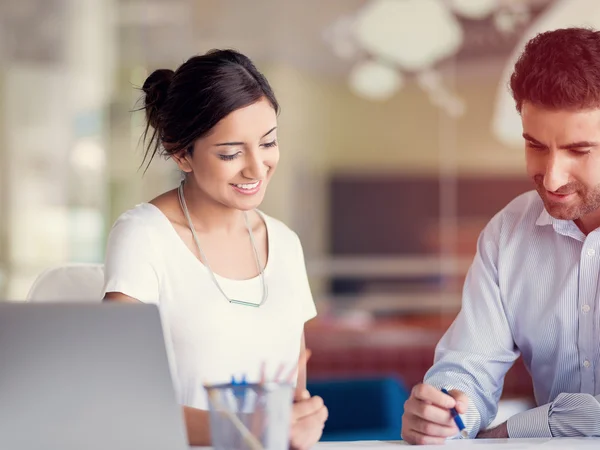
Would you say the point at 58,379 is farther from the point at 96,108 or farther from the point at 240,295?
the point at 96,108

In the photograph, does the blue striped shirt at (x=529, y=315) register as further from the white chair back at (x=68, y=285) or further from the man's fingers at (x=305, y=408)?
the white chair back at (x=68, y=285)

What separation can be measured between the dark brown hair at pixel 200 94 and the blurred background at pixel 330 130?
2454mm

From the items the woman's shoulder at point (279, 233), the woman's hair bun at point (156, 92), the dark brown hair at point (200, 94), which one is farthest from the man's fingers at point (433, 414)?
the woman's hair bun at point (156, 92)

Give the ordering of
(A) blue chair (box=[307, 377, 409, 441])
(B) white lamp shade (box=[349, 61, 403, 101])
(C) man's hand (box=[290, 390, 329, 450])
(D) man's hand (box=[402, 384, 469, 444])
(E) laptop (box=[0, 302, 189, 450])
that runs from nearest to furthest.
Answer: (E) laptop (box=[0, 302, 189, 450]) < (C) man's hand (box=[290, 390, 329, 450]) < (D) man's hand (box=[402, 384, 469, 444]) < (A) blue chair (box=[307, 377, 409, 441]) < (B) white lamp shade (box=[349, 61, 403, 101])

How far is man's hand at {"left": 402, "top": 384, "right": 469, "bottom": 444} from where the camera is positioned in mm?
1468

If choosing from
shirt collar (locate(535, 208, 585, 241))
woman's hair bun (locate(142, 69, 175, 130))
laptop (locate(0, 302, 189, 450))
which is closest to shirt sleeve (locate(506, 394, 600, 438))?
shirt collar (locate(535, 208, 585, 241))

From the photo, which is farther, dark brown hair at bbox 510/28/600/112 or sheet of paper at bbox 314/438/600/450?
dark brown hair at bbox 510/28/600/112

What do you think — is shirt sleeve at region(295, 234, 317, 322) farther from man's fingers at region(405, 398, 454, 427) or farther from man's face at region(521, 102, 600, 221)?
man's face at region(521, 102, 600, 221)

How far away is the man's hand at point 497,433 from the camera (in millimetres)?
1685

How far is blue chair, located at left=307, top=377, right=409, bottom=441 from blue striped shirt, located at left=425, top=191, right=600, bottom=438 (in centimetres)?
104

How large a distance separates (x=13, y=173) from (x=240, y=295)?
3703mm

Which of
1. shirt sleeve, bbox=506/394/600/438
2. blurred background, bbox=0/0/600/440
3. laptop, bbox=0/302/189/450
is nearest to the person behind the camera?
laptop, bbox=0/302/189/450

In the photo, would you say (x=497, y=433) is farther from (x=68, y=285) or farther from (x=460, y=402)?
(x=68, y=285)

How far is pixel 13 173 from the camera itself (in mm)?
5062
